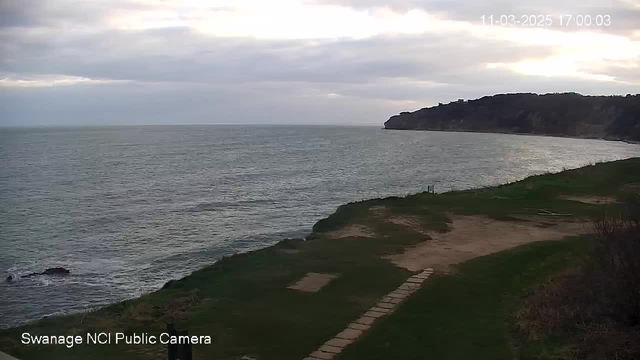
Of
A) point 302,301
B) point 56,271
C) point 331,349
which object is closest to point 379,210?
point 302,301

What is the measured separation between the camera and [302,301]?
51.1ft

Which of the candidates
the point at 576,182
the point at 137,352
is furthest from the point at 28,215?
the point at 576,182

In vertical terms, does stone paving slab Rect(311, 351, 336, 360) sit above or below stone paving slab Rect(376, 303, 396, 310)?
below

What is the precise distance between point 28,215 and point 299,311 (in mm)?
34282

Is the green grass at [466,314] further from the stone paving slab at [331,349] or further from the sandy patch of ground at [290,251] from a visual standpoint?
the sandy patch of ground at [290,251]

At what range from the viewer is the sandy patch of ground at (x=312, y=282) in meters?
16.9

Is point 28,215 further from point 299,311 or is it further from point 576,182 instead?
point 576,182

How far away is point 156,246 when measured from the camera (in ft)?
102

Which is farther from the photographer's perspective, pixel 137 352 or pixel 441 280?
pixel 441 280

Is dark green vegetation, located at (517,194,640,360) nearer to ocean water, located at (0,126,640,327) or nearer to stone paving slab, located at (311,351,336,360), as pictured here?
stone paving slab, located at (311,351,336,360)

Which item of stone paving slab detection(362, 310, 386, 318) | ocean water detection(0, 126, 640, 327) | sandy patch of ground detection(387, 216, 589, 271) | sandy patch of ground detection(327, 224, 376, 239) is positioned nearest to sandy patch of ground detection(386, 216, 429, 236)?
sandy patch of ground detection(387, 216, 589, 271)

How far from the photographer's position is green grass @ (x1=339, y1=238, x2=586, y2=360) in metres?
11.7

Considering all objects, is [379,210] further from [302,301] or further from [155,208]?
[155,208]

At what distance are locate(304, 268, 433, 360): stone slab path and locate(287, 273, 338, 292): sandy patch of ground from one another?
95.6 inches
